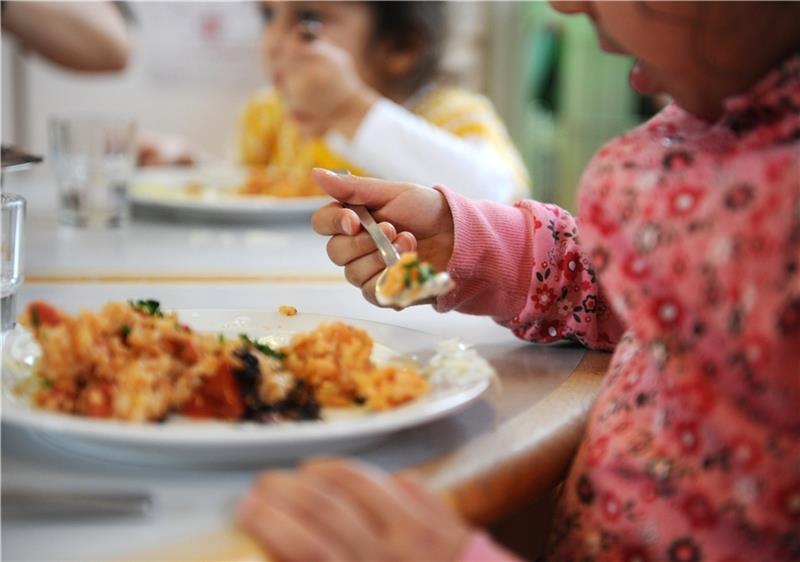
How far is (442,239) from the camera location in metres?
0.92

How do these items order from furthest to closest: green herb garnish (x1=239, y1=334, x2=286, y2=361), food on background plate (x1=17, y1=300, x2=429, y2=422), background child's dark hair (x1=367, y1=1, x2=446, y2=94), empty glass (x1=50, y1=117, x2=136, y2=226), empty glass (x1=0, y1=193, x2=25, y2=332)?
background child's dark hair (x1=367, y1=1, x2=446, y2=94) → empty glass (x1=50, y1=117, x2=136, y2=226) → empty glass (x1=0, y1=193, x2=25, y2=332) → green herb garnish (x1=239, y1=334, x2=286, y2=361) → food on background plate (x1=17, y1=300, x2=429, y2=422)

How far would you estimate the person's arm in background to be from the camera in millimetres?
1994

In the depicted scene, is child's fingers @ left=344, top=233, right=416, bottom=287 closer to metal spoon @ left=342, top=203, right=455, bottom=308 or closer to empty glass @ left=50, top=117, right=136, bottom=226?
metal spoon @ left=342, top=203, right=455, bottom=308

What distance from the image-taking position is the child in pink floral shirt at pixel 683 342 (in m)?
0.51

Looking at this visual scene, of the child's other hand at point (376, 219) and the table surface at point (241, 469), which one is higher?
the child's other hand at point (376, 219)

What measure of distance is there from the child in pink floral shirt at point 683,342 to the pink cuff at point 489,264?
0.71ft

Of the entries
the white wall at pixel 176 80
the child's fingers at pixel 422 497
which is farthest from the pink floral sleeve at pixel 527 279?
the white wall at pixel 176 80

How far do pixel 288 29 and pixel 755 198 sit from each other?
166 centimetres

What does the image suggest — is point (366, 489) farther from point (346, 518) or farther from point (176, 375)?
point (176, 375)

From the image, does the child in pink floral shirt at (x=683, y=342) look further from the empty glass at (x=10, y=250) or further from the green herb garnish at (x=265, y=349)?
the empty glass at (x=10, y=250)

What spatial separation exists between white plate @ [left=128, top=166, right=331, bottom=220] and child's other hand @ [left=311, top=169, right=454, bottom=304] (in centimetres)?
61

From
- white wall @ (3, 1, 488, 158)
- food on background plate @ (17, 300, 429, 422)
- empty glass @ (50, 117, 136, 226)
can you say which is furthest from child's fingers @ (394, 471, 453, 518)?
white wall @ (3, 1, 488, 158)

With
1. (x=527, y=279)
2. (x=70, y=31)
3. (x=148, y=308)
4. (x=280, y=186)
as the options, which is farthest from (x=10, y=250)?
(x=70, y=31)

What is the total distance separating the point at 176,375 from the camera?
2.05 feet
